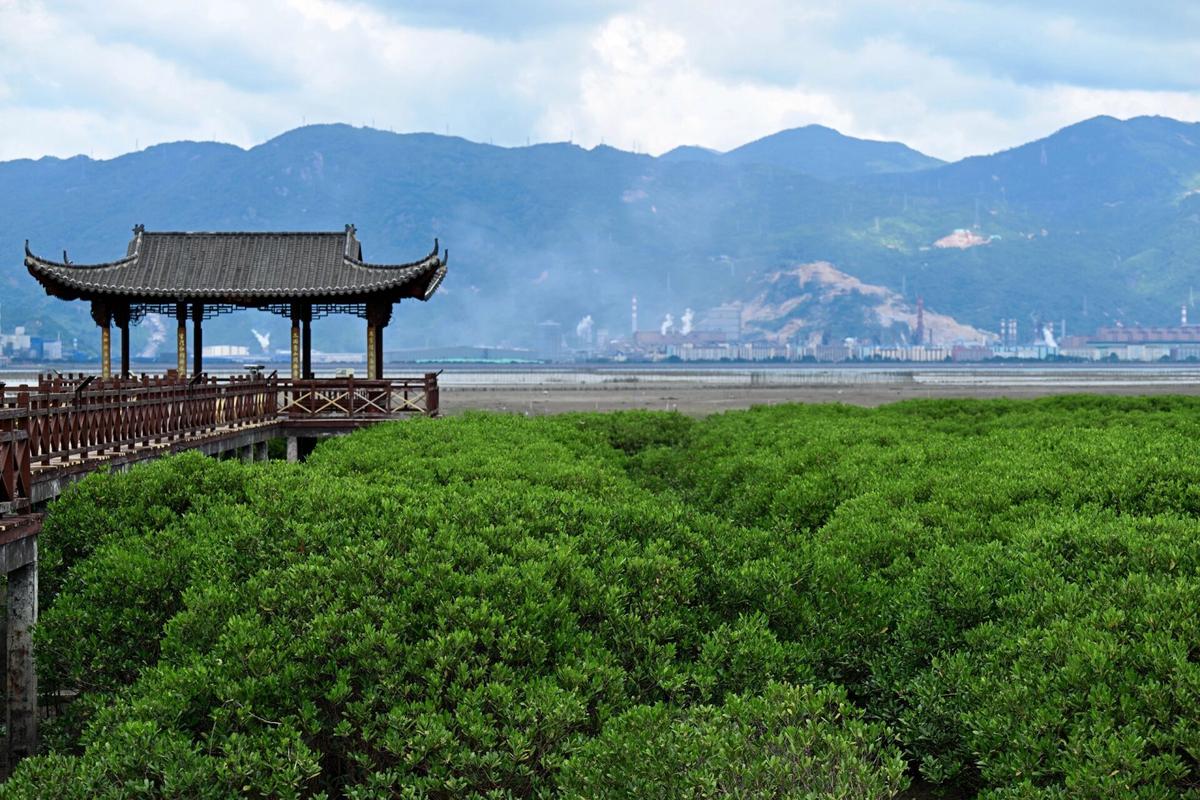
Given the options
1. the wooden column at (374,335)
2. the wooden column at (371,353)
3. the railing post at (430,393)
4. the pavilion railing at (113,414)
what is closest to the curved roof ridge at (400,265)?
the wooden column at (374,335)

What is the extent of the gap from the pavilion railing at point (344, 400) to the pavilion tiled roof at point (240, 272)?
2.54 meters

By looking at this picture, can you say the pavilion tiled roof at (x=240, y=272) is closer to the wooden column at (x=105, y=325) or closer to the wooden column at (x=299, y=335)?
the wooden column at (x=299, y=335)

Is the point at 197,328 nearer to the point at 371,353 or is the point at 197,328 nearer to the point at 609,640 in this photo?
the point at 371,353

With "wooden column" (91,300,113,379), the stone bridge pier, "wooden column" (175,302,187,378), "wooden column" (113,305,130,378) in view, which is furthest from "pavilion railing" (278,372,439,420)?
the stone bridge pier

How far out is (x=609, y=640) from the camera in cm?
845

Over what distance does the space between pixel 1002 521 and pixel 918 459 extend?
395cm

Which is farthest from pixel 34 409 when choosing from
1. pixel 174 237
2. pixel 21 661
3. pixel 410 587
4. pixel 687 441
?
pixel 174 237

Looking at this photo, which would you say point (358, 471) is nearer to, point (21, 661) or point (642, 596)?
point (21, 661)

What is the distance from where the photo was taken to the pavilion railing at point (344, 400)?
1091 inches

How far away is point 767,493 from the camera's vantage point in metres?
14.9

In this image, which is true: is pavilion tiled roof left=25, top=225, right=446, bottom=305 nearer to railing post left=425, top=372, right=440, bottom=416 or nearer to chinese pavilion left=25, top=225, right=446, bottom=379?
chinese pavilion left=25, top=225, right=446, bottom=379

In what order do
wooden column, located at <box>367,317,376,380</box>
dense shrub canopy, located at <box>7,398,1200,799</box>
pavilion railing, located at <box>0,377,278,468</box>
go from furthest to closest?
wooden column, located at <box>367,317,376,380</box> < pavilion railing, located at <box>0,377,278,468</box> < dense shrub canopy, located at <box>7,398,1200,799</box>

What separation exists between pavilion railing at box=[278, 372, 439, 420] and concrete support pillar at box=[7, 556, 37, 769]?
1695 centimetres

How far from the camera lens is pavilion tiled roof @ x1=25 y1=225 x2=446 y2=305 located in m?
28.4
